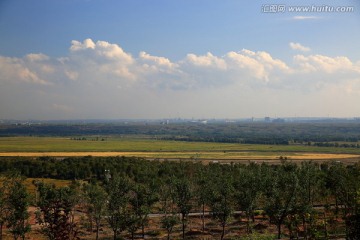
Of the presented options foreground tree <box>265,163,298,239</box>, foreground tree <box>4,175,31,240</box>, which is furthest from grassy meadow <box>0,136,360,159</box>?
foreground tree <box>4,175,31,240</box>

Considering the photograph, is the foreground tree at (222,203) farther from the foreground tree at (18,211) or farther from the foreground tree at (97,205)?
the foreground tree at (18,211)

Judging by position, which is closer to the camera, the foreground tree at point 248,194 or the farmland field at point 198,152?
the foreground tree at point 248,194

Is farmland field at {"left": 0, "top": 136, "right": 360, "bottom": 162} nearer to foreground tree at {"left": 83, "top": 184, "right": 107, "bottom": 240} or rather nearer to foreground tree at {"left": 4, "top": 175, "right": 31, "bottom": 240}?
foreground tree at {"left": 83, "top": 184, "right": 107, "bottom": 240}

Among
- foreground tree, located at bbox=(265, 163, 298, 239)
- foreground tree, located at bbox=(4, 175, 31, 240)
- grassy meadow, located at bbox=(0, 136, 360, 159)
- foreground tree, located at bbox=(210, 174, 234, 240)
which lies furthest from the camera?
grassy meadow, located at bbox=(0, 136, 360, 159)

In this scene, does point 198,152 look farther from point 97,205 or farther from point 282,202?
point 97,205

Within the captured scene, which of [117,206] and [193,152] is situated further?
[193,152]

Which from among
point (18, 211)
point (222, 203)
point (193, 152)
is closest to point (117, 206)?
point (18, 211)

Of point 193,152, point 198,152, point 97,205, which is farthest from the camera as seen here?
point 193,152

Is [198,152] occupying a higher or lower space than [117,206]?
lower

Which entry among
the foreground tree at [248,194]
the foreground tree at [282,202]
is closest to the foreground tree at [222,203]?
the foreground tree at [248,194]

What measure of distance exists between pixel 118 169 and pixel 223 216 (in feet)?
153

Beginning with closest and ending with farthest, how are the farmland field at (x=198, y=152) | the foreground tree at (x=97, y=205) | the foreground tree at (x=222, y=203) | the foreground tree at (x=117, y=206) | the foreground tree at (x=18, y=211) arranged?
1. the foreground tree at (x=18, y=211)
2. the foreground tree at (x=117, y=206)
3. the foreground tree at (x=222, y=203)
4. the foreground tree at (x=97, y=205)
5. the farmland field at (x=198, y=152)

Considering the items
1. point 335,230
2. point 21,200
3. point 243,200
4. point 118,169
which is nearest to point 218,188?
point 243,200

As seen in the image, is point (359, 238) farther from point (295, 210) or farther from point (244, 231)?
point (244, 231)
